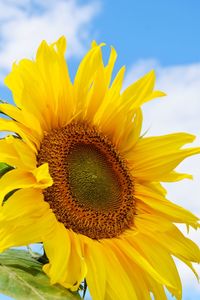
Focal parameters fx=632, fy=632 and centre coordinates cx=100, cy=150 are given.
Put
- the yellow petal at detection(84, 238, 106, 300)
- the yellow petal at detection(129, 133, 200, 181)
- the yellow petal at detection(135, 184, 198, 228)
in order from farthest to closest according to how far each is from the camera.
→ the yellow petal at detection(129, 133, 200, 181) < the yellow petal at detection(135, 184, 198, 228) < the yellow petal at detection(84, 238, 106, 300)

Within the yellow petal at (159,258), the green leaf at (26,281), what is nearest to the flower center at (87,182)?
the yellow petal at (159,258)

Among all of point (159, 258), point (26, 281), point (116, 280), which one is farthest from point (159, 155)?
point (26, 281)

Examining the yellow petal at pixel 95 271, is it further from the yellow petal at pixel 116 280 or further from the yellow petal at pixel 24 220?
the yellow petal at pixel 24 220

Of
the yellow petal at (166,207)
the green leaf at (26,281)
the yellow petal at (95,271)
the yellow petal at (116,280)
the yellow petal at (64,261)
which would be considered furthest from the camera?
the yellow petal at (166,207)

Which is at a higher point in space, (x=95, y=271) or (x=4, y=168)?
(x=4, y=168)

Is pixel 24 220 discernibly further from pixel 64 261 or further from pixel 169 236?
pixel 169 236

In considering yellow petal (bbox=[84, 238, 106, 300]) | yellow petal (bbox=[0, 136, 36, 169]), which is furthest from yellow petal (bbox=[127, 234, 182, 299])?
yellow petal (bbox=[0, 136, 36, 169])

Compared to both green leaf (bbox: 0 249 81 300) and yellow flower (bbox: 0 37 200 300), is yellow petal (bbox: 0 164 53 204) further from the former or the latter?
green leaf (bbox: 0 249 81 300)

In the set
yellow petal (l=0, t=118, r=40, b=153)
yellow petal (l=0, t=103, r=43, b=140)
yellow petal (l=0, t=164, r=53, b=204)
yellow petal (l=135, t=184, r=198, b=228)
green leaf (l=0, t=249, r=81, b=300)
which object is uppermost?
yellow petal (l=0, t=103, r=43, b=140)
